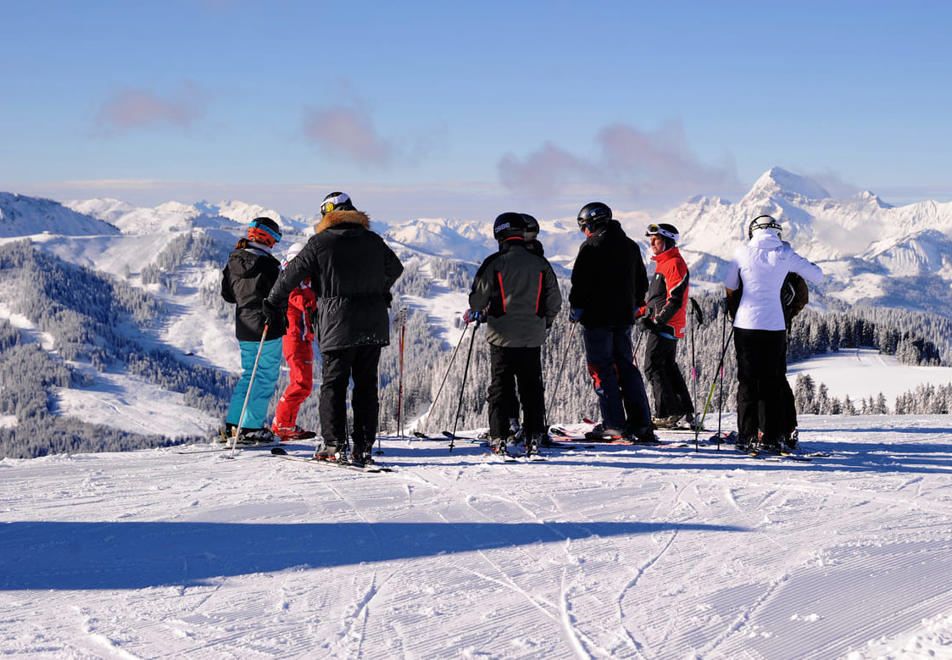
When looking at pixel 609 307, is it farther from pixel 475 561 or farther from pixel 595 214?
pixel 475 561

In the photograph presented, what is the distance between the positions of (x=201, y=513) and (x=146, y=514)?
0.38m

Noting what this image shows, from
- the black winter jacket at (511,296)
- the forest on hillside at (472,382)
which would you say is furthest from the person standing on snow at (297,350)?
the black winter jacket at (511,296)

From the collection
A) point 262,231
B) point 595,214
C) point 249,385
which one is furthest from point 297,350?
point 595,214

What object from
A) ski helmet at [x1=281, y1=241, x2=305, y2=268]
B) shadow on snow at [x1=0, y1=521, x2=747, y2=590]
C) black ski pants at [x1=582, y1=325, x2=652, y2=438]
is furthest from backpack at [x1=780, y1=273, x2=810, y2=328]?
ski helmet at [x1=281, y1=241, x2=305, y2=268]

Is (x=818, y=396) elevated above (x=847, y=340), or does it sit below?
below

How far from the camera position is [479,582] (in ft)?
12.8

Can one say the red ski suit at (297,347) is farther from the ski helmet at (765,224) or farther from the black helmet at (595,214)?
the ski helmet at (765,224)

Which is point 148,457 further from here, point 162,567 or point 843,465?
point 843,465

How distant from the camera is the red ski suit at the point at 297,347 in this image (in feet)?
27.8

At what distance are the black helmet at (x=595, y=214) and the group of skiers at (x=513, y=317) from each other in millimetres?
16

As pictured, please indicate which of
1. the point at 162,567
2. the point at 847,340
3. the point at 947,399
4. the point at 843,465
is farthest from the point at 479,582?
the point at 847,340

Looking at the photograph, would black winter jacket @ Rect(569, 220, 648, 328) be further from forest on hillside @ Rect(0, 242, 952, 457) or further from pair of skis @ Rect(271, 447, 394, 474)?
pair of skis @ Rect(271, 447, 394, 474)

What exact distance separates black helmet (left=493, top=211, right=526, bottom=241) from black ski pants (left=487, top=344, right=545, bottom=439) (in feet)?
3.81

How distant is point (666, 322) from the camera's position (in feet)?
29.9
